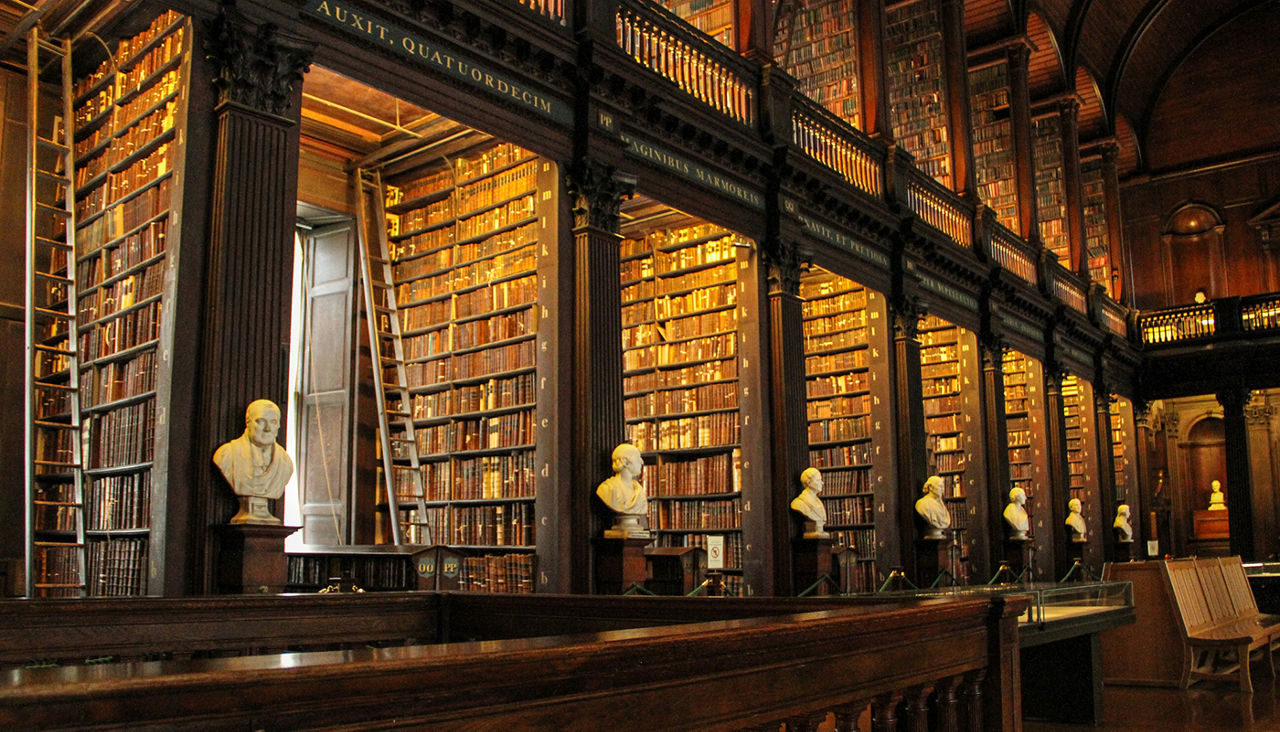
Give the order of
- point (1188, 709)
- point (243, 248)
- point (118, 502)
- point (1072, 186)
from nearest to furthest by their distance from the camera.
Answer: point (243, 248) < point (118, 502) < point (1188, 709) < point (1072, 186)

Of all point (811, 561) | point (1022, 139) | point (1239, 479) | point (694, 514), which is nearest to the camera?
point (811, 561)

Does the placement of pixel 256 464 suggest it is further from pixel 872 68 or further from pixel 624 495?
pixel 872 68

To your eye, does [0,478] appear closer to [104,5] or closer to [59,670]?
[104,5]

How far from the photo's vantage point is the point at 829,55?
10547 millimetres

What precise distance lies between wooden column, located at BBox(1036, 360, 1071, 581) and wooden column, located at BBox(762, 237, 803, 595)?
604 cm

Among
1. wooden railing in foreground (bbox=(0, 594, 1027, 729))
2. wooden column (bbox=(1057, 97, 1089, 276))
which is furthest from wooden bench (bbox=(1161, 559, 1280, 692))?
wooden column (bbox=(1057, 97, 1089, 276))

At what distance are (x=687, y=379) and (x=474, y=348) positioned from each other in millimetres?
2217

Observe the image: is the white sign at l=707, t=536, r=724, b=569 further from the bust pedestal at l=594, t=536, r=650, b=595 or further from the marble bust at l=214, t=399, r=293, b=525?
the marble bust at l=214, t=399, r=293, b=525

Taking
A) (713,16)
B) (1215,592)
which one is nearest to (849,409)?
(1215,592)

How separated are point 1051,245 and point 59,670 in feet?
53.7

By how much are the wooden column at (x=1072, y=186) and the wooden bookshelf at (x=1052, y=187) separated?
3.0 inches

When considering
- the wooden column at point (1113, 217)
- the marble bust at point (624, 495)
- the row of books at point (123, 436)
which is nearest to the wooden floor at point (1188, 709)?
the marble bust at point (624, 495)

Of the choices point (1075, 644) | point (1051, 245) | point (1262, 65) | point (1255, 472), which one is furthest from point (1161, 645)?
point (1262, 65)

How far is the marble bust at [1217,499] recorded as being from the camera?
18094 mm
